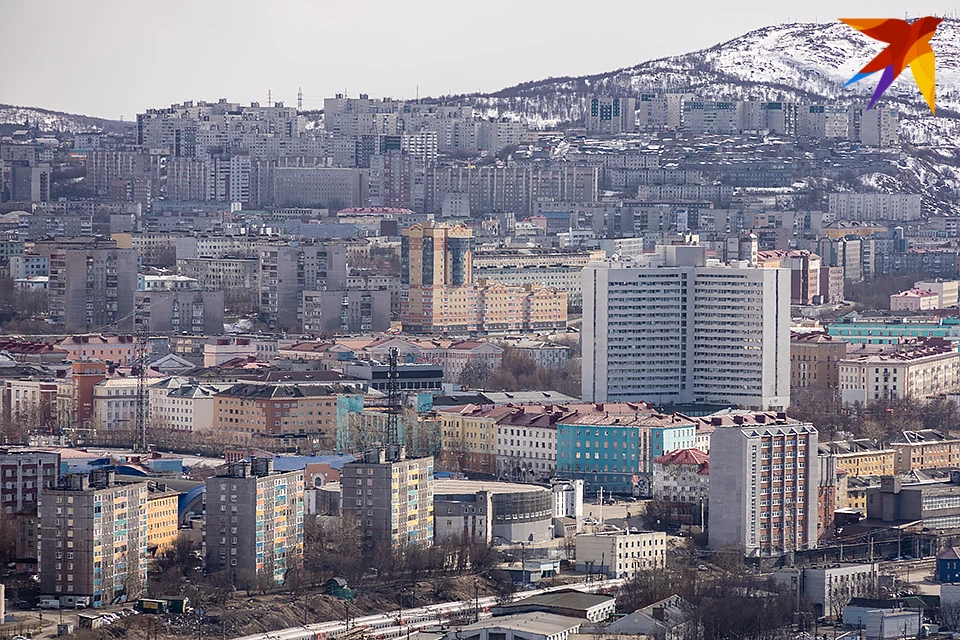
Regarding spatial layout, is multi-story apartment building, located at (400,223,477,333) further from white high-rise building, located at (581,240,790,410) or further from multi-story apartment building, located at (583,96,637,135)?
multi-story apartment building, located at (583,96,637,135)

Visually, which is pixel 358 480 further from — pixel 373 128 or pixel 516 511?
pixel 373 128

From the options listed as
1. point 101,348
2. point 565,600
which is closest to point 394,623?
point 565,600

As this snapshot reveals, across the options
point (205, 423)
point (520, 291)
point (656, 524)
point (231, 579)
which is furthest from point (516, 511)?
point (520, 291)

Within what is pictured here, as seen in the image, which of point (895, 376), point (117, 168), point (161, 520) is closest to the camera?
point (161, 520)

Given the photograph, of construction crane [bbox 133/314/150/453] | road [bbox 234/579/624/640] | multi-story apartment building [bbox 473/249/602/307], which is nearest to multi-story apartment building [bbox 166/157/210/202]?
multi-story apartment building [bbox 473/249/602/307]

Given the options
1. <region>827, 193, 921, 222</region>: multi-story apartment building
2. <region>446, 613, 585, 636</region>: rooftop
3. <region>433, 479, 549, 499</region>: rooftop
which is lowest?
<region>446, 613, 585, 636</region>: rooftop

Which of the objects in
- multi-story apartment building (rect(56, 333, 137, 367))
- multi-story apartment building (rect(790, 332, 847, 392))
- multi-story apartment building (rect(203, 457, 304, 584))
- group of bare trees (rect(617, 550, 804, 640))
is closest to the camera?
group of bare trees (rect(617, 550, 804, 640))

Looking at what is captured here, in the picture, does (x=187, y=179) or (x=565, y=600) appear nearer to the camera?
(x=565, y=600)

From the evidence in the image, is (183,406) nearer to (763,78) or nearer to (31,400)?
(31,400)
